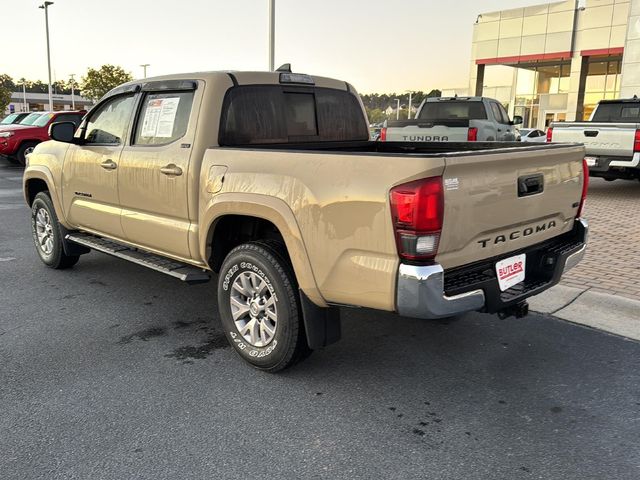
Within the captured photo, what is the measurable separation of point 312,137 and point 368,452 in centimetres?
264

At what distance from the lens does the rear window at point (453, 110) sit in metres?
13.3

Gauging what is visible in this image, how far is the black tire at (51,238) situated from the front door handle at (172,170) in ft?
7.51

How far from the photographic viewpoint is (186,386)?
3541 millimetres

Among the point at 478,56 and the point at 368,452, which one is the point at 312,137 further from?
the point at 478,56

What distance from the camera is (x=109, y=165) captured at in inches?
190

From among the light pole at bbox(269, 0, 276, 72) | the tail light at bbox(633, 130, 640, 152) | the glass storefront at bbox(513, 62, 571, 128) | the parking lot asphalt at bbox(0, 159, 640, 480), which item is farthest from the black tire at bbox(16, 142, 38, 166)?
the glass storefront at bbox(513, 62, 571, 128)

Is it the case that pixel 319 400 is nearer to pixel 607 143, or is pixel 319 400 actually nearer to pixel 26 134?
pixel 607 143

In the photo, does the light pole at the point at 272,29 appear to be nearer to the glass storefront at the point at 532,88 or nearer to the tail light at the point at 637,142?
the tail light at the point at 637,142

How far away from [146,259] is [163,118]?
1.13 metres

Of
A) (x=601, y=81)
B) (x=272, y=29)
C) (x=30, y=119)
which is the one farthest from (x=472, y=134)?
(x=601, y=81)

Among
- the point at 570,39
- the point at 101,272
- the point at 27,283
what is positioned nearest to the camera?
the point at 27,283

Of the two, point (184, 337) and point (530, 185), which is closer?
point (530, 185)

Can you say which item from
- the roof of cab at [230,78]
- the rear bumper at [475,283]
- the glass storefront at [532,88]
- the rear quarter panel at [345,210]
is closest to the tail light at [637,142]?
the rear bumper at [475,283]

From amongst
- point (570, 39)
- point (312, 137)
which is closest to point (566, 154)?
point (312, 137)
